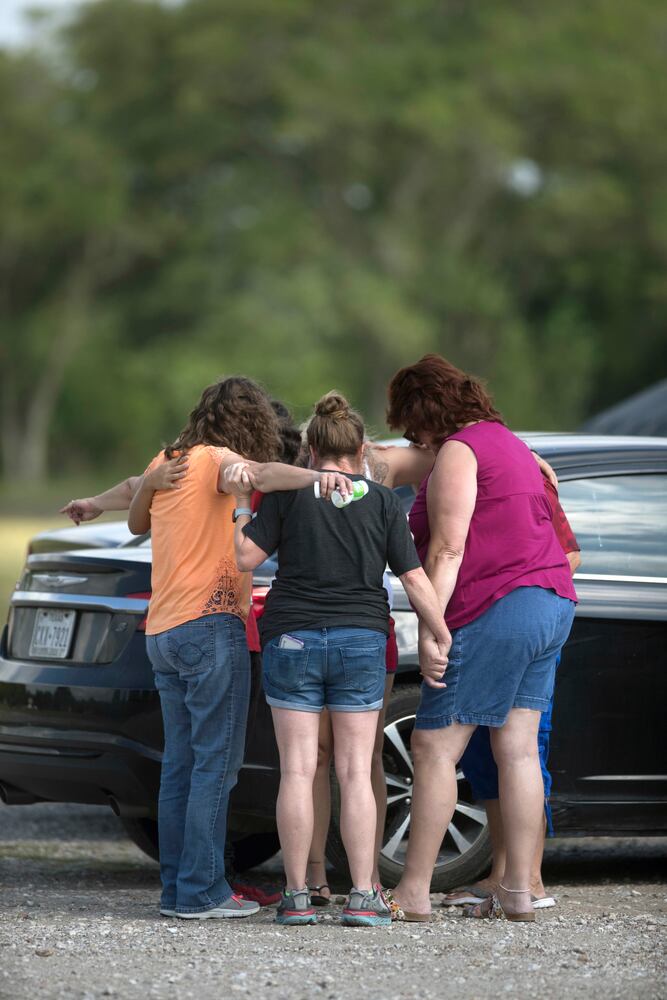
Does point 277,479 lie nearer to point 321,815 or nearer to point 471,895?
point 321,815

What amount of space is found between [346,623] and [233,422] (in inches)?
29.5

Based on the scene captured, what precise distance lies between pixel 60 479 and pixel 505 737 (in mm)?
41905

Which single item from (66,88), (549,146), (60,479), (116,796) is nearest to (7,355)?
(60,479)

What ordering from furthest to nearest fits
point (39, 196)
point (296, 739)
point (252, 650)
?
point (39, 196)
point (252, 650)
point (296, 739)

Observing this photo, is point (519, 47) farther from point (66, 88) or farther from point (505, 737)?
point (505, 737)

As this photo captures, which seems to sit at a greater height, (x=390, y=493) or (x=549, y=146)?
(x=549, y=146)

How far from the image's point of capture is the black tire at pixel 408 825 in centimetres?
557

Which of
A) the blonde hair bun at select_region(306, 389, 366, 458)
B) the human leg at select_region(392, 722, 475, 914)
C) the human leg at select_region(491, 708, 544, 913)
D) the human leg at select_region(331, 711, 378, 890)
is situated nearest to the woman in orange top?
the blonde hair bun at select_region(306, 389, 366, 458)

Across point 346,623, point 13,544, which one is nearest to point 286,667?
point 346,623

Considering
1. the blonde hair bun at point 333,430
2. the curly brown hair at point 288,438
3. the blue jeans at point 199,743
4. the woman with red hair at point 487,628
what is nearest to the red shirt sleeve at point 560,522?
the woman with red hair at point 487,628

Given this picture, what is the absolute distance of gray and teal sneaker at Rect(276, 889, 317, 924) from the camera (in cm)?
495

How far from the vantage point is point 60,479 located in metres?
46.2

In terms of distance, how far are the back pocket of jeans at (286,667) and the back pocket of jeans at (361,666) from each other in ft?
0.40

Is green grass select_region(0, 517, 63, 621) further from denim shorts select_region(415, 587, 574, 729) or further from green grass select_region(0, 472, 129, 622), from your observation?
denim shorts select_region(415, 587, 574, 729)
